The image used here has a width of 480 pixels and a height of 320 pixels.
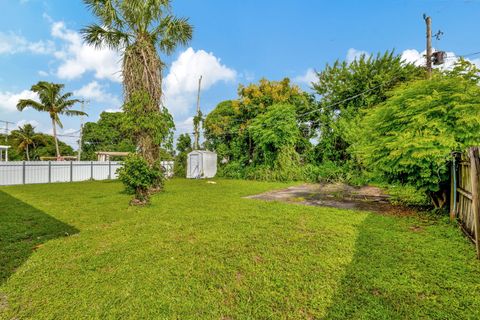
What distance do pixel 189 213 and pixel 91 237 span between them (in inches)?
80.8

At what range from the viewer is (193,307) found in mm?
A: 2039

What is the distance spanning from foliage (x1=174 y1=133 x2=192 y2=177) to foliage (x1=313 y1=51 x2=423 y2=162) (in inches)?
382

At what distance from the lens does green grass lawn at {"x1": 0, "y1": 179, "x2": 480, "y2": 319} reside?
201cm

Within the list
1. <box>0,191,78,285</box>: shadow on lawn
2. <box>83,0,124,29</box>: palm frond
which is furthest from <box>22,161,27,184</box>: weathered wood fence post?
<box>83,0,124,29</box>: palm frond

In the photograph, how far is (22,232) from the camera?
411cm

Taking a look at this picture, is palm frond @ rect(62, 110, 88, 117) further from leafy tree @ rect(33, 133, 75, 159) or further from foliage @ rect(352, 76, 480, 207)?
foliage @ rect(352, 76, 480, 207)

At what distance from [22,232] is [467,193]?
756 cm

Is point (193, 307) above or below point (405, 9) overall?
below

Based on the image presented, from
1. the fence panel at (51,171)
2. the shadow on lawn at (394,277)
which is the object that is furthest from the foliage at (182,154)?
the shadow on lawn at (394,277)

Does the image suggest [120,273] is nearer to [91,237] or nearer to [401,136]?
[91,237]

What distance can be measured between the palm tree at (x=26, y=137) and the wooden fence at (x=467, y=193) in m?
36.9

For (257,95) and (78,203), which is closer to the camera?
(78,203)

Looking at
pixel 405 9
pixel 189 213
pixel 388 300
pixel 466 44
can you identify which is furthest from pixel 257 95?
pixel 388 300

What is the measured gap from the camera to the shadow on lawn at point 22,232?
296 cm
